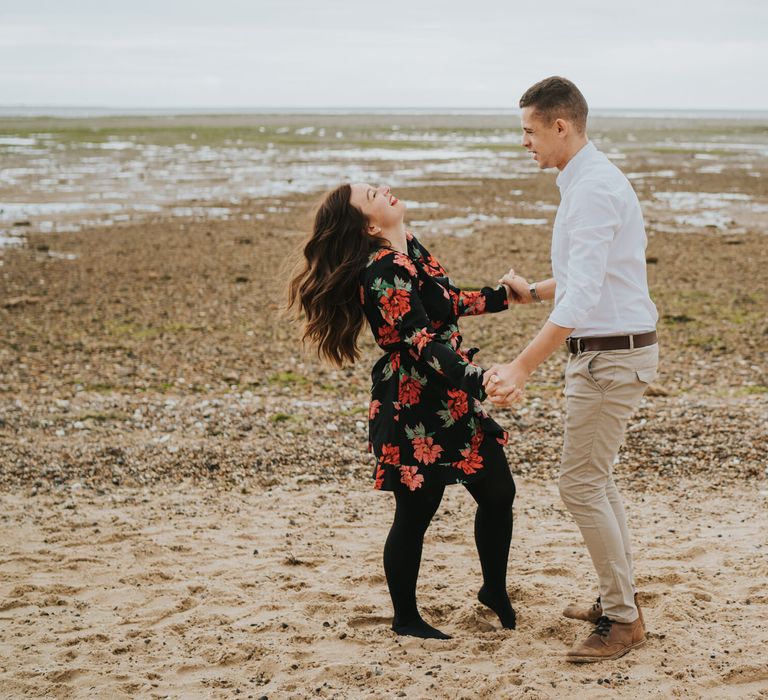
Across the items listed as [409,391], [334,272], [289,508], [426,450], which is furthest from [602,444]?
[289,508]

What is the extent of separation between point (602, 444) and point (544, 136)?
131cm

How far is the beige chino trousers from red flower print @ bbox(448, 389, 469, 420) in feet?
1.50

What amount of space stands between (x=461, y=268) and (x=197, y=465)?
8.61 meters

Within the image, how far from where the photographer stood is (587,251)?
11.4 ft

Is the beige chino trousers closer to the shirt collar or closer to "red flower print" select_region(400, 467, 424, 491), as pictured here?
"red flower print" select_region(400, 467, 424, 491)

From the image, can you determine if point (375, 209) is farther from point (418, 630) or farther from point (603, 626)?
point (603, 626)

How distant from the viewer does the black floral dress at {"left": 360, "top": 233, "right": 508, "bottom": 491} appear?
3811 millimetres

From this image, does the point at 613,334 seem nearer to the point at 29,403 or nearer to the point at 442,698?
the point at 442,698

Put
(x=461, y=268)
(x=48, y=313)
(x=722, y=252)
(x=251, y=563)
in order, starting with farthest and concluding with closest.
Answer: (x=722, y=252), (x=461, y=268), (x=48, y=313), (x=251, y=563)

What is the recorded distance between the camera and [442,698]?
366cm

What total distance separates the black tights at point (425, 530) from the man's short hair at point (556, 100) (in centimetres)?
150

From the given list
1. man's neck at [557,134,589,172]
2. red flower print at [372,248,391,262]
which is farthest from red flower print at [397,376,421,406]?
man's neck at [557,134,589,172]

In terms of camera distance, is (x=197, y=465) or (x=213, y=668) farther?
(x=197, y=465)

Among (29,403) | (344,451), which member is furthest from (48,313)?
(344,451)
